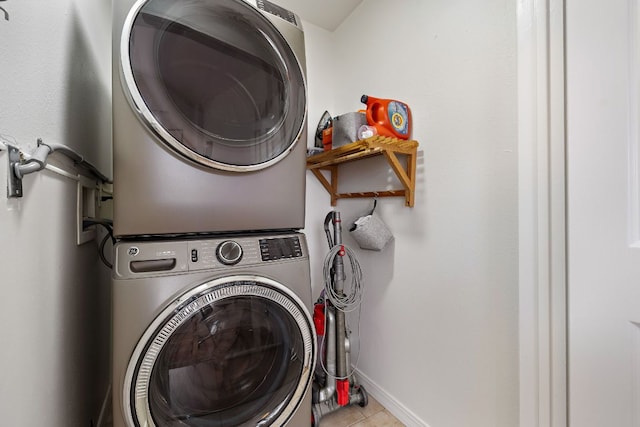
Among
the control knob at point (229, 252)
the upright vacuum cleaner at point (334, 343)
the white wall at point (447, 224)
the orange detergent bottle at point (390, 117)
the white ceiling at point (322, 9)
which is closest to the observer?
the control knob at point (229, 252)

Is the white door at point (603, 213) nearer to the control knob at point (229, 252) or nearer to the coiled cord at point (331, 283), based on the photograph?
the coiled cord at point (331, 283)

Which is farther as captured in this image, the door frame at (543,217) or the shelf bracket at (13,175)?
the door frame at (543,217)

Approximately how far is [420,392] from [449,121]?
52.4 inches

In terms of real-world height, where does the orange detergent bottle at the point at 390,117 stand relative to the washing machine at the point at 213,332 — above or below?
above

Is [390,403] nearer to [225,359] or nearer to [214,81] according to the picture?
[225,359]

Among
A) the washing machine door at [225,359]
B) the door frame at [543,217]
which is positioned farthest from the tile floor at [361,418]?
the door frame at [543,217]

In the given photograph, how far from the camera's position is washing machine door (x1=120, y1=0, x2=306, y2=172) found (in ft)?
2.57

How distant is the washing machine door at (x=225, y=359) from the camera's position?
2.52ft

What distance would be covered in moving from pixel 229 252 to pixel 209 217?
0.44 ft

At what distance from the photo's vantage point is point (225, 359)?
2.98 ft

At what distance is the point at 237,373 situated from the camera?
3.06 ft

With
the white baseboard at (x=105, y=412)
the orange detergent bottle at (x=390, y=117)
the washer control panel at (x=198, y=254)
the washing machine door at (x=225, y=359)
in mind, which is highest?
the orange detergent bottle at (x=390, y=117)

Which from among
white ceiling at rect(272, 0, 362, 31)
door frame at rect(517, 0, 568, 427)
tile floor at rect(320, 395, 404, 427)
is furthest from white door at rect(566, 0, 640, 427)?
white ceiling at rect(272, 0, 362, 31)

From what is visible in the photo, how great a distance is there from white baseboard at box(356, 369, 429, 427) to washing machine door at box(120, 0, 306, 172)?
1450 mm
